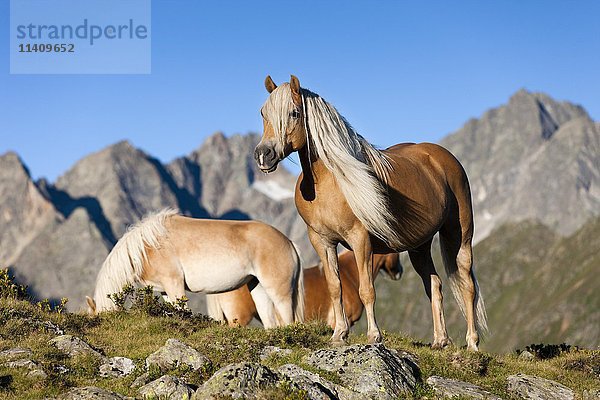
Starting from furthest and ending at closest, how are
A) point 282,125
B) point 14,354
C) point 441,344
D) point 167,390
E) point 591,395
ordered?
point 441,344, point 282,125, point 14,354, point 591,395, point 167,390

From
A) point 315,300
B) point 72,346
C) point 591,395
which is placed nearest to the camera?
point 591,395

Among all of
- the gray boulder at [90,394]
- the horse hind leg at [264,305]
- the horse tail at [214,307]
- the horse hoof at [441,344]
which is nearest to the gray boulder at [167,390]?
the gray boulder at [90,394]

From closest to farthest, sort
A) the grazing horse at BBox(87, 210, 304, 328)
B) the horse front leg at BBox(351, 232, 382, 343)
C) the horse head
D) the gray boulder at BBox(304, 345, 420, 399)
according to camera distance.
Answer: the gray boulder at BBox(304, 345, 420, 399)
the horse head
the horse front leg at BBox(351, 232, 382, 343)
the grazing horse at BBox(87, 210, 304, 328)

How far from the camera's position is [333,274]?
11453 millimetres

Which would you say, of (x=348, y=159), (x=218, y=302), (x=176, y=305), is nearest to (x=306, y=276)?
(x=218, y=302)

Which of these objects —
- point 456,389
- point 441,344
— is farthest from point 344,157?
point 441,344

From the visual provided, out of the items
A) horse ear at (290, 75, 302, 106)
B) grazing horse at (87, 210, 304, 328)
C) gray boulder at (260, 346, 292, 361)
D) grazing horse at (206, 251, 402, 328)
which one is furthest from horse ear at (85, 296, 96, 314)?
horse ear at (290, 75, 302, 106)

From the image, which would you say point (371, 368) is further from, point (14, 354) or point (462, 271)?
point (14, 354)

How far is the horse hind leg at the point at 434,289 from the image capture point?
41.7 feet

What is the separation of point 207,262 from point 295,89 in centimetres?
726

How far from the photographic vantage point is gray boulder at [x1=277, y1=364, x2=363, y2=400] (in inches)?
347

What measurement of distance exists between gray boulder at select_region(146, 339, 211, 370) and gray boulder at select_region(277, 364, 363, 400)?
3.82ft

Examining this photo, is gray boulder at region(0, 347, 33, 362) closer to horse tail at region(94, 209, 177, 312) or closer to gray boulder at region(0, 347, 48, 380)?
gray boulder at region(0, 347, 48, 380)

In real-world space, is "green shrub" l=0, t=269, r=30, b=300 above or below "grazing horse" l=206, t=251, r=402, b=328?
above
